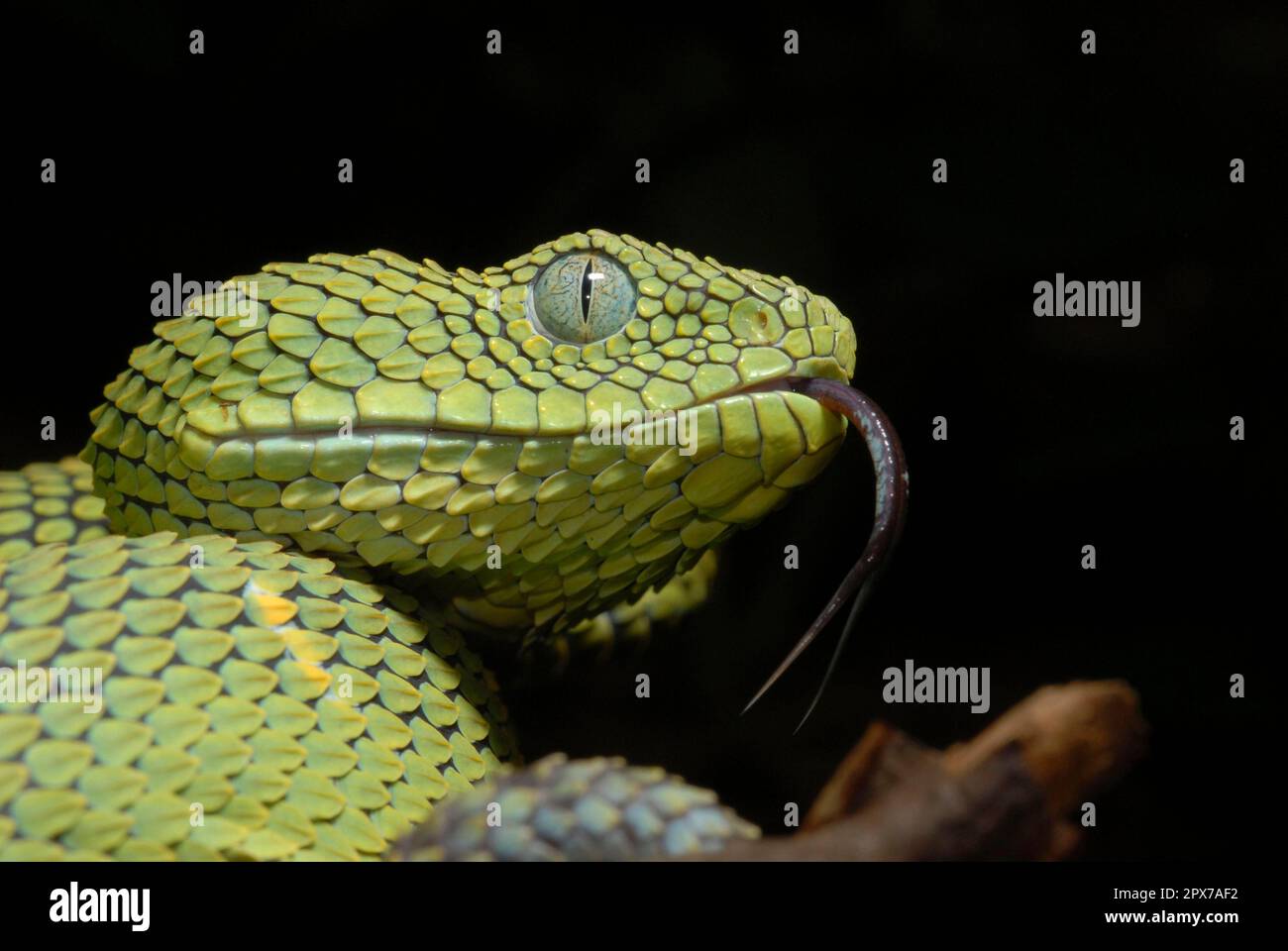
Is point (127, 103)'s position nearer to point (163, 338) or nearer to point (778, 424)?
point (163, 338)

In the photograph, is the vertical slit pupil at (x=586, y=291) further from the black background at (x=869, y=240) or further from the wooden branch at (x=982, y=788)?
the wooden branch at (x=982, y=788)

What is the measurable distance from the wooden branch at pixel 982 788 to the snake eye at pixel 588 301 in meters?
0.84

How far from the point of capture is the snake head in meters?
2.03

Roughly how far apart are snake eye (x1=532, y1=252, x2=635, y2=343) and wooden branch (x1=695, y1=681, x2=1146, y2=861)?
84cm

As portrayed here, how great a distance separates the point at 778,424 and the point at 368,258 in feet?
2.65

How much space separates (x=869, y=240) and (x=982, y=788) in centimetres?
176

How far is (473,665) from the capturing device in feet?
7.37

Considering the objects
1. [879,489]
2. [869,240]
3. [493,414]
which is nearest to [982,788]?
[879,489]

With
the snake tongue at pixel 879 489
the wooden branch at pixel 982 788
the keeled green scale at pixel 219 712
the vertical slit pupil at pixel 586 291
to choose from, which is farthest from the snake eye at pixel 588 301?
the wooden branch at pixel 982 788

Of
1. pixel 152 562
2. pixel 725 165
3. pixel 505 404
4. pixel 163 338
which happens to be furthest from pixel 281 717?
pixel 725 165

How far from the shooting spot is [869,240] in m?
2.95

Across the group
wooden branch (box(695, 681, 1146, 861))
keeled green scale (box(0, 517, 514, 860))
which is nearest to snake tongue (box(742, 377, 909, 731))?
wooden branch (box(695, 681, 1146, 861))

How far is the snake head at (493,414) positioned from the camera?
79.8 inches

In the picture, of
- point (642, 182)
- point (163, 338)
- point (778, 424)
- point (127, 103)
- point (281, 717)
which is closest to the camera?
point (281, 717)
